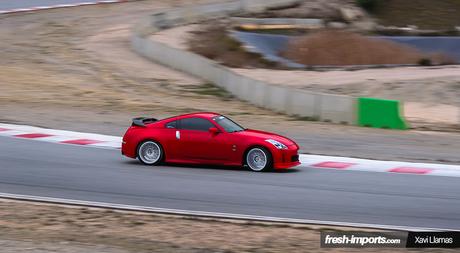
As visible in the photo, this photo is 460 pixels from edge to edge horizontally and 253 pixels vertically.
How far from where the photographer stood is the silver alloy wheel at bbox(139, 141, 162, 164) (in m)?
16.2

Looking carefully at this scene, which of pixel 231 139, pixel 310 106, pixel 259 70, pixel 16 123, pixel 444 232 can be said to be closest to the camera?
pixel 444 232

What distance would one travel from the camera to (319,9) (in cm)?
5159

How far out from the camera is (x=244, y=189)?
14000 millimetres

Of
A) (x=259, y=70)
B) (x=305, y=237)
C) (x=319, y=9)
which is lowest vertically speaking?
(x=305, y=237)

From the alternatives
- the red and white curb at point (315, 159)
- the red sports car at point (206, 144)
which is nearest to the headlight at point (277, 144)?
the red sports car at point (206, 144)

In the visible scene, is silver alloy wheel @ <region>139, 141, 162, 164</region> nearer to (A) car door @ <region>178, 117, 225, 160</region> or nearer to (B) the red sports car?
(B) the red sports car

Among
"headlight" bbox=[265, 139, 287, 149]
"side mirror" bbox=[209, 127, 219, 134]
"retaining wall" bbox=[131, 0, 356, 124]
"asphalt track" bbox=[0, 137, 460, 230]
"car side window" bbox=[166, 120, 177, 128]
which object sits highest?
"retaining wall" bbox=[131, 0, 356, 124]

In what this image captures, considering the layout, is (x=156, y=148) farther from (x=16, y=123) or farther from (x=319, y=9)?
(x=319, y=9)

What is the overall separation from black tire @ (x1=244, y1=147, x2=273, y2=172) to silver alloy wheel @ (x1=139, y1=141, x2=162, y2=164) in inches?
71.8

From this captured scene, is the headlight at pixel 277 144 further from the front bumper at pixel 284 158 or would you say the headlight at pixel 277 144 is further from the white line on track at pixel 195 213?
the white line on track at pixel 195 213

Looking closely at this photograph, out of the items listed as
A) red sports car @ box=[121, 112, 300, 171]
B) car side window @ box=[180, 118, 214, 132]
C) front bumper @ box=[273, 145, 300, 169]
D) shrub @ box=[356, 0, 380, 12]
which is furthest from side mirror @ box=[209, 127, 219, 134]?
shrub @ box=[356, 0, 380, 12]

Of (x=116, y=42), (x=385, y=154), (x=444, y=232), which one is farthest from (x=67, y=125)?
(x=116, y=42)

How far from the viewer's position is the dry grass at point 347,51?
39.7 m

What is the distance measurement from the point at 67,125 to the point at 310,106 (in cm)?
758
